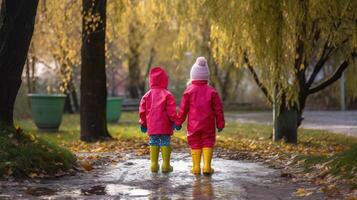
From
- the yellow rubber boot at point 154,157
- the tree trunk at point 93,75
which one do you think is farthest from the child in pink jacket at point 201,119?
the tree trunk at point 93,75

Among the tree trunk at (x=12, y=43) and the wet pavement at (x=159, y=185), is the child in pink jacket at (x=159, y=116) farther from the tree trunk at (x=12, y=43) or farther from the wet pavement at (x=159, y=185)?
the tree trunk at (x=12, y=43)

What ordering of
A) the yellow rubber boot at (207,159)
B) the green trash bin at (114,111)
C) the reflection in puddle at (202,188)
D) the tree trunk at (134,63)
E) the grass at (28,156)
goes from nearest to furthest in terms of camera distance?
the reflection in puddle at (202,188) → the grass at (28,156) → the yellow rubber boot at (207,159) → the green trash bin at (114,111) → the tree trunk at (134,63)

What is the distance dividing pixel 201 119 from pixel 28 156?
8.03 feet

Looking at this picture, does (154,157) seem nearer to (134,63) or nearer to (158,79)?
(158,79)

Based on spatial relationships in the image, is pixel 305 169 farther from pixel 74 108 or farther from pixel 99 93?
pixel 74 108

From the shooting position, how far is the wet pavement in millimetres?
7105

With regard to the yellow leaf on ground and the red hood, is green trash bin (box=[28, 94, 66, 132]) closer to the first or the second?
the red hood

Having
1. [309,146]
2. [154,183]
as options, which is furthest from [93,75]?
[154,183]

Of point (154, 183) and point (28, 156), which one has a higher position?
point (28, 156)

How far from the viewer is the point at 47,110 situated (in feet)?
66.3

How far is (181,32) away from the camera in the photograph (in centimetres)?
1822

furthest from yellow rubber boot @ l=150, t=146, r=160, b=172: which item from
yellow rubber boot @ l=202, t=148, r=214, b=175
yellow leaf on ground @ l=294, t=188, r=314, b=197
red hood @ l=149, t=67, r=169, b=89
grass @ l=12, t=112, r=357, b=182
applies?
yellow leaf on ground @ l=294, t=188, r=314, b=197

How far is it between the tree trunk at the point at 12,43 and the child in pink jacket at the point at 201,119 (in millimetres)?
2461

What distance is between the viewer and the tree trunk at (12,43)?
8789mm
